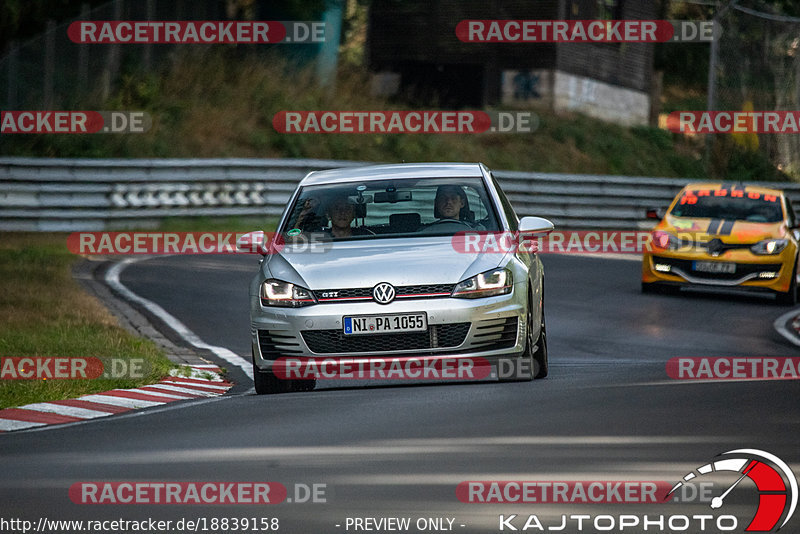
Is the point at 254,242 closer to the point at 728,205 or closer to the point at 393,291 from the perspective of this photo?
the point at 393,291

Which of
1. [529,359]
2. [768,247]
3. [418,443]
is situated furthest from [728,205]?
[418,443]

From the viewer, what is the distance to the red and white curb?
9.76 metres

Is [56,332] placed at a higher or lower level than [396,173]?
lower

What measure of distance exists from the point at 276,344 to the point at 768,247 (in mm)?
10953

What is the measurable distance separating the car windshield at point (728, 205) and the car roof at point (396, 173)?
378 inches

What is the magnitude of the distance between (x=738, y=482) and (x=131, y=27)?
25.3 metres

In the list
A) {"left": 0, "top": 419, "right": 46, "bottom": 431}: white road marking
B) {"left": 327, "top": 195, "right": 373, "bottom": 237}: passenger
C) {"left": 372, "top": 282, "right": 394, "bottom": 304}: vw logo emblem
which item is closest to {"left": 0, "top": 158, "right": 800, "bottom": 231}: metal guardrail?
{"left": 327, "top": 195, "right": 373, "bottom": 237}: passenger

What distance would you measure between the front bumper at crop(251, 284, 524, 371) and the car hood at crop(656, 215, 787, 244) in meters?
10.1

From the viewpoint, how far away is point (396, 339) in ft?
31.9

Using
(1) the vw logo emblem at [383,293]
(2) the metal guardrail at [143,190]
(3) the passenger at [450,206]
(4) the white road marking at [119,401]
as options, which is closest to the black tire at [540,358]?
(3) the passenger at [450,206]

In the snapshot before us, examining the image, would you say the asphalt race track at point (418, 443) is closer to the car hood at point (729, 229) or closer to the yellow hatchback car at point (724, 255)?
the yellow hatchback car at point (724, 255)

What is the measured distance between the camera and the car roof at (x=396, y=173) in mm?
11023

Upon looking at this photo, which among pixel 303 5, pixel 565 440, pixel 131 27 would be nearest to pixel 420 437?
pixel 565 440

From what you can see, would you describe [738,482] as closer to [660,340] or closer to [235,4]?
[660,340]
